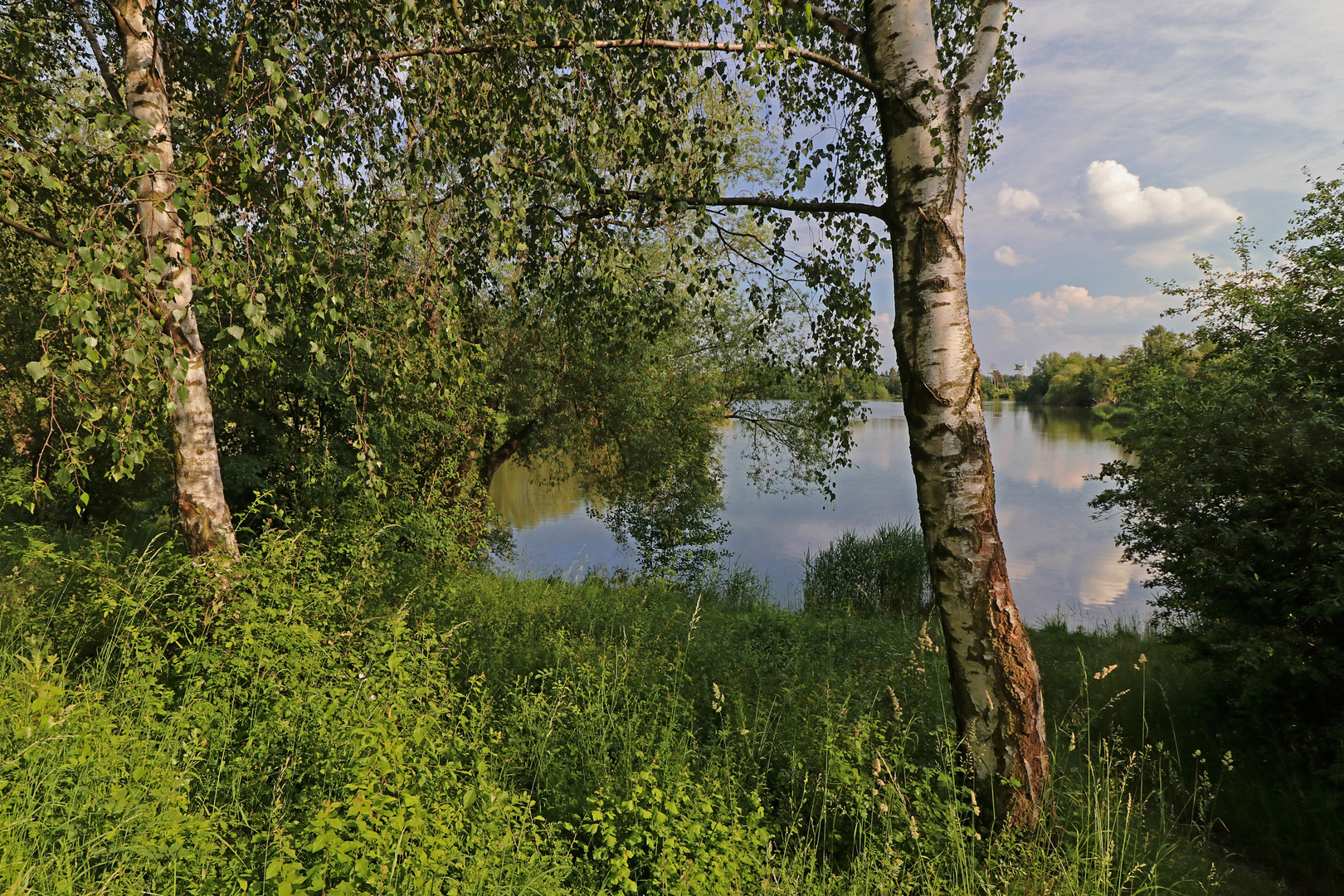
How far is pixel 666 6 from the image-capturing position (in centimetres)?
306

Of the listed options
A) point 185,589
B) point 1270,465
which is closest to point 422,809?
point 185,589

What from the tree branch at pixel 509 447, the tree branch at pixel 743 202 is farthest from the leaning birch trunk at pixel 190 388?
the tree branch at pixel 509 447

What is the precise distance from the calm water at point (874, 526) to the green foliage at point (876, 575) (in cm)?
91

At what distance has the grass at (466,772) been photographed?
224 centimetres

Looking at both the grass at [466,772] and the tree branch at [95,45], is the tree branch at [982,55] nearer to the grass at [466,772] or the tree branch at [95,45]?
the grass at [466,772]

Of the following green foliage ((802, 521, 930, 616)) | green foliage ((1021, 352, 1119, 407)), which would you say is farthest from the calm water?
green foliage ((1021, 352, 1119, 407))

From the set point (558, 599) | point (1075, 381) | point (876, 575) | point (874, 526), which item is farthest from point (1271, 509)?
point (1075, 381)

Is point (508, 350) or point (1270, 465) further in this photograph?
point (508, 350)

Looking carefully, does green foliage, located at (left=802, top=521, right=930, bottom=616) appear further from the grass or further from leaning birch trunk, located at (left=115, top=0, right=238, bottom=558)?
leaning birch trunk, located at (left=115, top=0, right=238, bottom=558)

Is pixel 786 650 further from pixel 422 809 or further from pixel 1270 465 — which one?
pixel 1270 465

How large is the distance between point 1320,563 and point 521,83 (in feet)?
23.4

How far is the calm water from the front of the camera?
15555 mm

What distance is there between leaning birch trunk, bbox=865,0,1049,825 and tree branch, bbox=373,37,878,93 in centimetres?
23

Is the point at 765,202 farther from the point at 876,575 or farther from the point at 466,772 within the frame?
the point at 876,575
